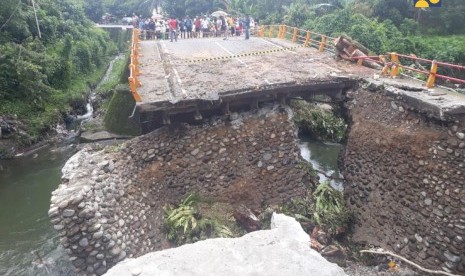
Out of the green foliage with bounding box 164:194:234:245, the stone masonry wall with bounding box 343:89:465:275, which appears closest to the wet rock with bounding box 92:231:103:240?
the green foliage with bounding box 164:194:234:245

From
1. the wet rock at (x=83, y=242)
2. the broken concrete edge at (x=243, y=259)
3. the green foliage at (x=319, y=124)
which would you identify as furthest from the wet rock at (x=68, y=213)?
the green foliage at (x=319, y=124)

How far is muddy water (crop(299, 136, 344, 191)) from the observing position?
1733cm

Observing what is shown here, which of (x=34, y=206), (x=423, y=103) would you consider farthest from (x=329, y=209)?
(x=34, y=206)

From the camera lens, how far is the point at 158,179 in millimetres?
11328

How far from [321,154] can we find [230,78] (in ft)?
23.9

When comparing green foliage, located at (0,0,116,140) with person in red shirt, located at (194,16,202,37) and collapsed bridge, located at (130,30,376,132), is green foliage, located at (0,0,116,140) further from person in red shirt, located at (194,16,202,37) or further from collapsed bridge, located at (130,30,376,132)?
person in red shirt, located at (194,16,202,37)

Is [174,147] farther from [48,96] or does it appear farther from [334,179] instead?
[48,96]

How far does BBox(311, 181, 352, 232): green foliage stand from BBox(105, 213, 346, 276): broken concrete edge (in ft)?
18.8

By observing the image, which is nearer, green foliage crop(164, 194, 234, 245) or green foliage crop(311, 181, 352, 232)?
green foliage crop(164, 194, 234, 245)

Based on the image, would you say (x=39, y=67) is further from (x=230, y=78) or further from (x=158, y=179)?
(x=158, y=179)

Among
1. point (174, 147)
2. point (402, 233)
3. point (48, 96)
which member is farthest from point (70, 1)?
point (402, 233)

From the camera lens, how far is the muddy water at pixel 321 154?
17.3 meters

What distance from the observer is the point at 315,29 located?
30688 millimetres

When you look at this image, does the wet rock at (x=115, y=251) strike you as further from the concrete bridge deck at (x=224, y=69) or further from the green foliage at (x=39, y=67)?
the green foliage at (x=39, y=67)
